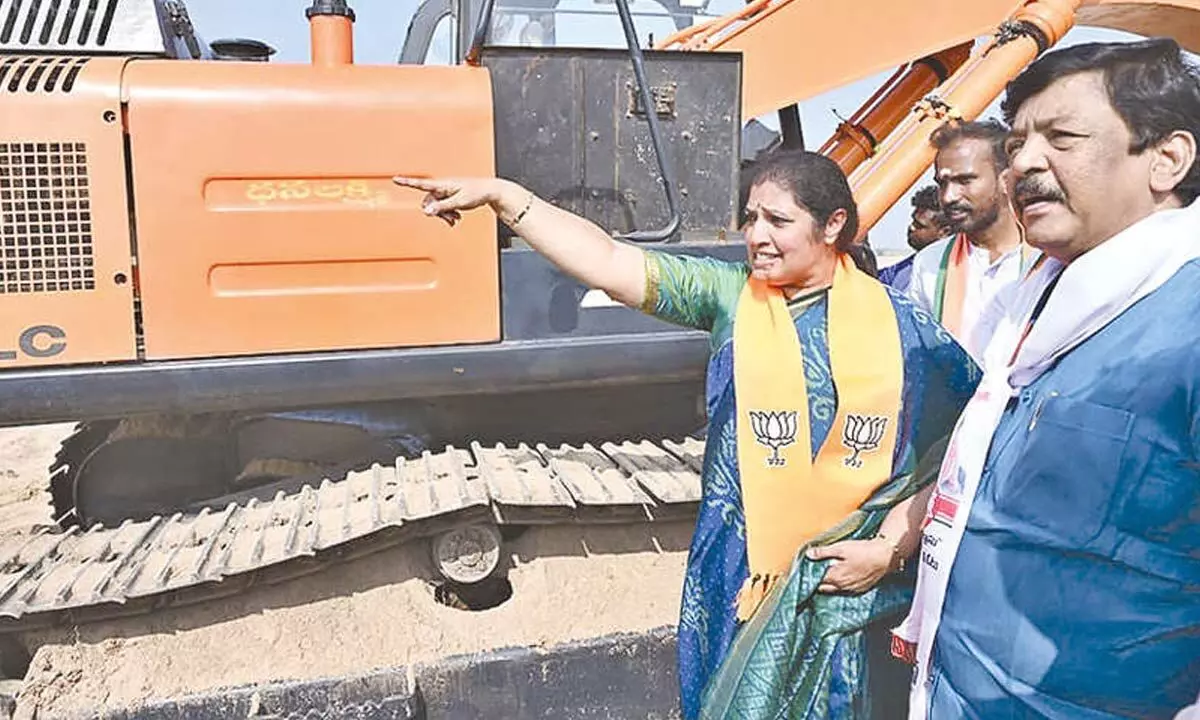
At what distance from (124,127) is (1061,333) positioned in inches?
88.2

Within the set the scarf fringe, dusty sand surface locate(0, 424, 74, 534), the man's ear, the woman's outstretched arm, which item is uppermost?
the man's ear

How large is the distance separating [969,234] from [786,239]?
2.96 ft

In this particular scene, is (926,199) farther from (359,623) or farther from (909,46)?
(359,623)

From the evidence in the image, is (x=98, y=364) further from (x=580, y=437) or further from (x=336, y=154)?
(x=580, y=437)

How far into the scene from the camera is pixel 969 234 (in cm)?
245

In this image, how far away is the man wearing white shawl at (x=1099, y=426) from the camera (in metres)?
1.15

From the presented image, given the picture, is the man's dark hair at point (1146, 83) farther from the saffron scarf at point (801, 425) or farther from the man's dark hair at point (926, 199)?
the man's dark hair at point (926, 199)

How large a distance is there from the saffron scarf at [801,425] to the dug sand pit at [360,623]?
1066mm

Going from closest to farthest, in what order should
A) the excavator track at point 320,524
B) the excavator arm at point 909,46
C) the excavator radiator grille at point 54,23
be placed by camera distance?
the excavator track at point 320,524 < the excavator radiator grille at point 54,23 < the excavator arm at point 909,46

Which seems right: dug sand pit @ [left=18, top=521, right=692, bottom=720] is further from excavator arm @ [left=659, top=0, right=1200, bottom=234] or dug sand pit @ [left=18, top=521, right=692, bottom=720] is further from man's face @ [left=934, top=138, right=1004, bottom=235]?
A: excavator arm @ [left=659, top=0, right=1200, bottom=234]

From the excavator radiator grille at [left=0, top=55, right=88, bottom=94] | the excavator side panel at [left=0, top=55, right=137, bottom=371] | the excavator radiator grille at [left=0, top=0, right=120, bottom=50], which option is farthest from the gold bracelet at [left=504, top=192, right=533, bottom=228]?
the excavator radiator grille at [left=0, top=0, right=120, bottom=50]

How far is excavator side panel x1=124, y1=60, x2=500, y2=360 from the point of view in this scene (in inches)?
96.3

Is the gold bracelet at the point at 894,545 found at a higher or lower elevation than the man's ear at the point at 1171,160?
lower

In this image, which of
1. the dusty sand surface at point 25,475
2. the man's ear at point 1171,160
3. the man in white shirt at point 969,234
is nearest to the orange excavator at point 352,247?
the man in white shirt at point 969,234
